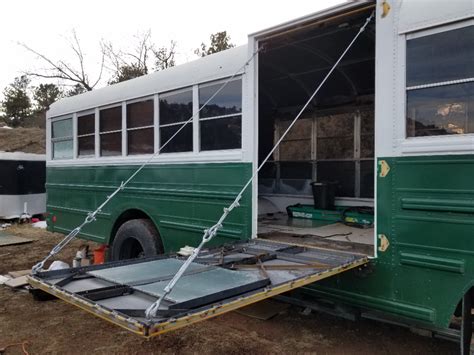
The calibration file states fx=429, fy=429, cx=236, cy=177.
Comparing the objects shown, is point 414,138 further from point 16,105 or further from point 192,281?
point 16,105

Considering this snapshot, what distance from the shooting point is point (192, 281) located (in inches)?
112

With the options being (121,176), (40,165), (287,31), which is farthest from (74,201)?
(40,165)

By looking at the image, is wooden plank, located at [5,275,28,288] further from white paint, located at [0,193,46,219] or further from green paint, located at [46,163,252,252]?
white paint, located at [0,193,46,219]

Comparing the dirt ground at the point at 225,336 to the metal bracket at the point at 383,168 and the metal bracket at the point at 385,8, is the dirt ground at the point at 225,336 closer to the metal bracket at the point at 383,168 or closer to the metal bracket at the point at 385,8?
the metal bracket at the point at 383,168

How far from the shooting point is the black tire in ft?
17.0

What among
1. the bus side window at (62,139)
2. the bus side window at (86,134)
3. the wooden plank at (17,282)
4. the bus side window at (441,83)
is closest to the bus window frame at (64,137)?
the bus side window at (62,139)

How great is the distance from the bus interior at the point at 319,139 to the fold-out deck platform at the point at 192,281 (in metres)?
0.81

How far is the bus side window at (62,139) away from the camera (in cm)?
676

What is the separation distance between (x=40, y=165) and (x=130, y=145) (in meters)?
9.78

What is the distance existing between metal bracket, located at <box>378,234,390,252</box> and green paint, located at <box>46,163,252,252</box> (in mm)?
1274

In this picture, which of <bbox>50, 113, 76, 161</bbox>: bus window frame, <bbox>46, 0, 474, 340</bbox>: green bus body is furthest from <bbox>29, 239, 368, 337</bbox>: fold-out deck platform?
<bbox>50, 113, 76, 161</bbox>: bus window frame

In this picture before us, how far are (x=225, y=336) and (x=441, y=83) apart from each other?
2.95m

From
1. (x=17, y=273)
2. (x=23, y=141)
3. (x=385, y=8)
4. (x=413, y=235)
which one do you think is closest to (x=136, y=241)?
(x=17, y=273)

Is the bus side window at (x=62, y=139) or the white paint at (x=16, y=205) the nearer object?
the bus side window at (x=62, y=139)
